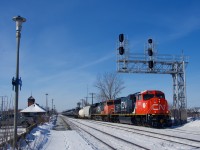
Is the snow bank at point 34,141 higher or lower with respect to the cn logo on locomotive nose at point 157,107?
lower

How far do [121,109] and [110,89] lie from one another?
118ft

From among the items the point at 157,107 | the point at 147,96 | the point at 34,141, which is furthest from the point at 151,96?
the point at 34,141

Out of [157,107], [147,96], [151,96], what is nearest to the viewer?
[157,107]

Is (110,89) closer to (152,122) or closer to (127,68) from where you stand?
(127,68)

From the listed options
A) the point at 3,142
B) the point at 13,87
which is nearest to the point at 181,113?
the point at 13,87

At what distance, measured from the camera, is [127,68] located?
34125 mm

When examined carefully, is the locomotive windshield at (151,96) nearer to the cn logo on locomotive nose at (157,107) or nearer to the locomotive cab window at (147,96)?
the locomotive cab window at (147,96)

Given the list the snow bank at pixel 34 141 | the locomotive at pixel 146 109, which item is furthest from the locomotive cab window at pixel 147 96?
the snow bank at pixel 34 141

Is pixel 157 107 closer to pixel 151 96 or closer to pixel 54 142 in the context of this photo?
pixel 151 96

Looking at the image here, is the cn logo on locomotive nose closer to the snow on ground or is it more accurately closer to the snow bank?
the snow on ground

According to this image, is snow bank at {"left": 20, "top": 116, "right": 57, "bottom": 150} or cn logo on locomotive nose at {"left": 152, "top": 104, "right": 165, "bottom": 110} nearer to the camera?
snow bank at {"left": 20, "top": 116, "right": 57, "bottom": 150}

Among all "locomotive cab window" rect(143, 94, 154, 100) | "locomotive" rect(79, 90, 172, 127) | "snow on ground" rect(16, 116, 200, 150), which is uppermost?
"locomotive cab window" rect(143, 94, 154, 100)

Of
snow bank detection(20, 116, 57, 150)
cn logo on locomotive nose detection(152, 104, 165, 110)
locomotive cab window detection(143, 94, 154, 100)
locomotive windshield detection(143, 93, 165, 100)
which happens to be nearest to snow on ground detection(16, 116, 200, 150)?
snow bank detection(20, 116, 57, 150)

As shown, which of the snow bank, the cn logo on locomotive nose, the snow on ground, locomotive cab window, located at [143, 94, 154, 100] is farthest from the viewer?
locomotive cab window, located at [143, 94, 154, 100]
